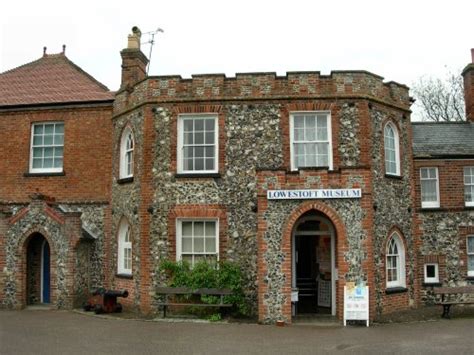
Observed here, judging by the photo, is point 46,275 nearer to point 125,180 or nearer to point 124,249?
point 124,249

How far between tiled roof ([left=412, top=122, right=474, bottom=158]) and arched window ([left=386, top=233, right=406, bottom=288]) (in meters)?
3.47

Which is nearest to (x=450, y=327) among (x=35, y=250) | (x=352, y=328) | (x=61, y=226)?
(x=352, y=328)

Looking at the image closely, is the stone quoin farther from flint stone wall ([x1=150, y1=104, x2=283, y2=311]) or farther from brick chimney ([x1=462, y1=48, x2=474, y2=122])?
brick chimney ([x1=462, y1=48, x2=474, y2=122])

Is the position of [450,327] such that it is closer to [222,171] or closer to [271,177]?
[271,177]

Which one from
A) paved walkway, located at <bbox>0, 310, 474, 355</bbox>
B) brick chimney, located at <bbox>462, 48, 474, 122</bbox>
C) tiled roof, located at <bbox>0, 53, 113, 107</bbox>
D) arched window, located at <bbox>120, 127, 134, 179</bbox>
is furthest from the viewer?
brick chimney, located at <bbox>462, 48, 474, 122</bbox>

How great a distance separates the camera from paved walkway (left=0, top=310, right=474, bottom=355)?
10.4m

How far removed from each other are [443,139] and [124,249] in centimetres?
1217

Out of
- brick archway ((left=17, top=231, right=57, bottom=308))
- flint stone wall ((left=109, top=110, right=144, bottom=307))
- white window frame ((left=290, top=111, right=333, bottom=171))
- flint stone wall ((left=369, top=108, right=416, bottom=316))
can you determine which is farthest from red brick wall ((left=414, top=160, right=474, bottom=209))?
brick archway ((left=17, top=231, right=57, bottom=308))

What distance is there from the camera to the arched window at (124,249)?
55.2ft

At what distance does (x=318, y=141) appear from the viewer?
1567cm

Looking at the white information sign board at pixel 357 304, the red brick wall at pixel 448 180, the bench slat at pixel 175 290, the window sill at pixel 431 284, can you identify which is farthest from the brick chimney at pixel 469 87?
the bench slat at pixel 175 290

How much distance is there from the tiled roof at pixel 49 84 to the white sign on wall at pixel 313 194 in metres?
7.48

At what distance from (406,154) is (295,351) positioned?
9.00 metres

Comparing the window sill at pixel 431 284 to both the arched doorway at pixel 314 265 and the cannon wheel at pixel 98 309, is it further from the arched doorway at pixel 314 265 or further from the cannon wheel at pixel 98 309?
the cannon wheel at pixel 98 309
